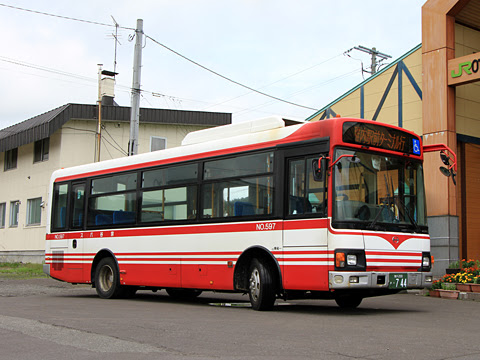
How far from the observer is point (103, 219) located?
14.8 meters

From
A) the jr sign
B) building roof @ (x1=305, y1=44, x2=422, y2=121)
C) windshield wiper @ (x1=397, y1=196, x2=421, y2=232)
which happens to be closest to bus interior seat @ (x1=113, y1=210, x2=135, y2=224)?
windshield wiper @ (x1=397, y1=196, x2=421, y2=232)

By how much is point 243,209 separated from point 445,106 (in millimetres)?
9048

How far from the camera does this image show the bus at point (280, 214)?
32.8 ft

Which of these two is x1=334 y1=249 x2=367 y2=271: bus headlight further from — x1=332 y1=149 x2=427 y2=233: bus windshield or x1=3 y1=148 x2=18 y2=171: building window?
x1=3 y1=148 x2=18 y2=171: building window

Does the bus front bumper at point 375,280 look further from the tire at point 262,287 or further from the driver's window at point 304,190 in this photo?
the tire at point 262,287

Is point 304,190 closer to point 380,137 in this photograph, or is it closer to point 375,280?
point 380,137

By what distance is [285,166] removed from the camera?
1073 cm

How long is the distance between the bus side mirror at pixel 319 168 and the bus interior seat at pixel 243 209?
5.29ft

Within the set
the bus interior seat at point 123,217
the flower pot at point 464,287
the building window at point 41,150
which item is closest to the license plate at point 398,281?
the flower pot at point 464,287

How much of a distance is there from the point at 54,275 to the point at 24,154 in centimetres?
1896

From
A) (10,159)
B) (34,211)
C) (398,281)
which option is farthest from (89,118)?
(398,281)

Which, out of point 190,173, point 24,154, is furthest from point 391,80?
point 24,154

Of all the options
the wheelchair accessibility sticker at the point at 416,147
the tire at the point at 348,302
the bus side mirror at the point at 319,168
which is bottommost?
the tire at the point at 348,302

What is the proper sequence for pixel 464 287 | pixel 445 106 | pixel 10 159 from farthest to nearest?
1. pixel 10 159
2. pixel 445 106
3. pixel 464 287
